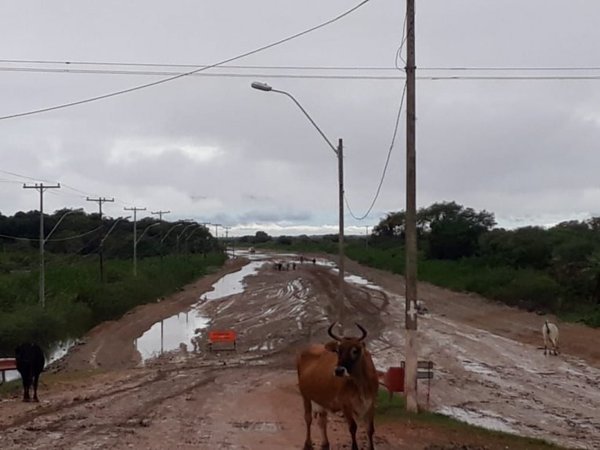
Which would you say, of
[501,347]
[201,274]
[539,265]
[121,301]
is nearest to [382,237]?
[201,274]

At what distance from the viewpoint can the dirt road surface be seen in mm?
15086

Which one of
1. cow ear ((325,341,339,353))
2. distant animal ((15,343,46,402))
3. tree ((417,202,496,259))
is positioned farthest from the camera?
tree ((417,202,496,259))

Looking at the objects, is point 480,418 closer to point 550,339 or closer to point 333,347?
point 333,347

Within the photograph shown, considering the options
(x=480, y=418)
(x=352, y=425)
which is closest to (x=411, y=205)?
(x=480, y=418)

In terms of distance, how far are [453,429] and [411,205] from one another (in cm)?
446

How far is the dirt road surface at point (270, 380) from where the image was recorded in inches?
594

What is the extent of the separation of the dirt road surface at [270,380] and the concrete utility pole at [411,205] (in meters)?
1.98

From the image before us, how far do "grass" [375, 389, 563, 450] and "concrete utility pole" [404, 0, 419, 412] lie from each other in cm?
48

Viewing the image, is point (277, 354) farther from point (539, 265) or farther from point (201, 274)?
point (201, 274)

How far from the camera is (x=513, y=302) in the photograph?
50688mm

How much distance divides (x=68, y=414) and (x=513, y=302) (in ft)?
121

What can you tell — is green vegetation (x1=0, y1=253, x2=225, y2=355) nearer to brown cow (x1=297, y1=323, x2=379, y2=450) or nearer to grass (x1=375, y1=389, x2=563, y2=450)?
grass (x1=375, y1=389, x2=563, y2=450)

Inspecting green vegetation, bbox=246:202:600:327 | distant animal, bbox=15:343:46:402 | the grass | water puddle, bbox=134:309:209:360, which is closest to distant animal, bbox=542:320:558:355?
green vegetation, bbox=246:202:600:327

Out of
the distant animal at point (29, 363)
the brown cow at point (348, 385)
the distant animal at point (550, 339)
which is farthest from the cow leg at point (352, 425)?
the distant animal at point (550, 339)
